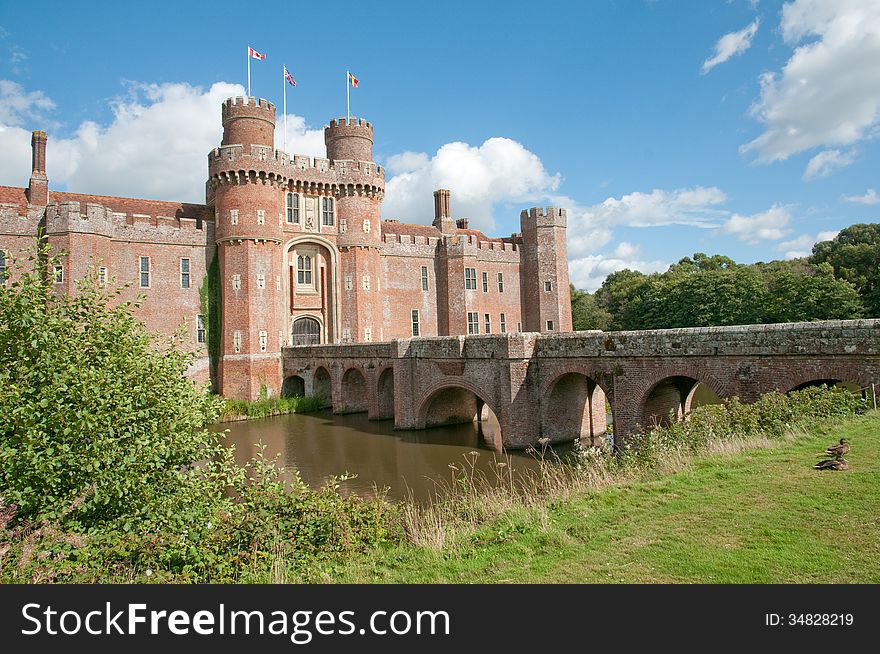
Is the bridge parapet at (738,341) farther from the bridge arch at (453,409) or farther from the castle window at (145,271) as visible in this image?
the castle window at (145,271)

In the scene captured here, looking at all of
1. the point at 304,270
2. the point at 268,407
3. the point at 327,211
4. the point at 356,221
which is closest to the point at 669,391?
the point at 268,407

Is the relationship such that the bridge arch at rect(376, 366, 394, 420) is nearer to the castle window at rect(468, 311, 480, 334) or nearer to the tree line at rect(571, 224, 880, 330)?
the castle window at rect(468, 311, 480, 334)

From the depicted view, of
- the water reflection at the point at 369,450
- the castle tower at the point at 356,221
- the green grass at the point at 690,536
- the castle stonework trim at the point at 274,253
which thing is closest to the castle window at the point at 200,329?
the castle stonework trim at the point at 274,253

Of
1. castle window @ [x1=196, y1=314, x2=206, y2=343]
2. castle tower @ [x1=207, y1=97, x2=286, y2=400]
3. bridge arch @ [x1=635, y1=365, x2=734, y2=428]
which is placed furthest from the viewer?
castle window @ [x1=196, y1=314, x2=206, y2=343]

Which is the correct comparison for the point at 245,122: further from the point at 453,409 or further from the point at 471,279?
the point at 453,409

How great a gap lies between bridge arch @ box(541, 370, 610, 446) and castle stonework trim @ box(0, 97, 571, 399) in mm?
16977

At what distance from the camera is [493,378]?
19656 millimetres

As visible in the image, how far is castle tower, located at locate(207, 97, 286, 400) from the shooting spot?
31297mm

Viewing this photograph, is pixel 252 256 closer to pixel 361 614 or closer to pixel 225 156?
pixel 225 156

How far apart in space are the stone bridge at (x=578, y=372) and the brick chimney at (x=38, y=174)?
14851 mm

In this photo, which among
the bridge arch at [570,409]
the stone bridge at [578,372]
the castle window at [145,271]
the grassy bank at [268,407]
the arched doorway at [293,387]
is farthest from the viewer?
the arched doorway at [293,387]

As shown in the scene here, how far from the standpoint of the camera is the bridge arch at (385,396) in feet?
88.2

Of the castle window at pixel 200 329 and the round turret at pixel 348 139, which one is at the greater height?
the round turret at pixel 348 139

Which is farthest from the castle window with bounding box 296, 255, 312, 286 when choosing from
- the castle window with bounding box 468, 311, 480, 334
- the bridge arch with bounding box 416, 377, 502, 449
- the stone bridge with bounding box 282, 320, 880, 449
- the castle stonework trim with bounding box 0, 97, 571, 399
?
the bridge arch with bounding box 416, 377, 502, 449
